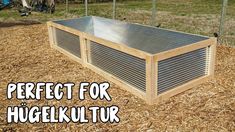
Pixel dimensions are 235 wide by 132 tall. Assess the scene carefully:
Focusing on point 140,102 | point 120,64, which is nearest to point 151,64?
point 140,102

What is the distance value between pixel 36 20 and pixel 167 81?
987cm

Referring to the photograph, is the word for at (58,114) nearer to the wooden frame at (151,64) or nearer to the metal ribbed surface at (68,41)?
the wooden frame at (151,64)

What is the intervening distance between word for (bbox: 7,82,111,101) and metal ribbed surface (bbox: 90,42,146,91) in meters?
0.36

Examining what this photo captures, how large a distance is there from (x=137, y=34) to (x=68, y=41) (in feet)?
5.32

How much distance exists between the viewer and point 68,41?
6.74 meters

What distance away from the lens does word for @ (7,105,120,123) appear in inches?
162

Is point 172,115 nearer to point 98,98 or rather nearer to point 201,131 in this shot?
point 201,131

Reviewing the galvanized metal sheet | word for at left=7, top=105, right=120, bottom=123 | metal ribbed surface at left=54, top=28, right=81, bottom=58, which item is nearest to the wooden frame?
metal ribbed surface at left=54, top=28, right=81, bottom=58

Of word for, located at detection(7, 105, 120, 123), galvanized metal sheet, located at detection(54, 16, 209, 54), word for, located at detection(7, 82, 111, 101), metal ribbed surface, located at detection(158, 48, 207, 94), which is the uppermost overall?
galvanized metal sheet, located at detection(54, 16, 209, 54)

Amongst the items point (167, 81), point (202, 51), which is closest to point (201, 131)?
point (167, 81)

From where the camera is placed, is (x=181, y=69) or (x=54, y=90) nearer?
(x=181, y=69)

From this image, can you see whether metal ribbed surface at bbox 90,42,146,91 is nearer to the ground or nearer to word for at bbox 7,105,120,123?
the ground

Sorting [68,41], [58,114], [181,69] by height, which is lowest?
[58,114]

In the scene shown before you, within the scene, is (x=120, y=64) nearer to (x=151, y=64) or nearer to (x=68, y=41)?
(x=151, y=64)
